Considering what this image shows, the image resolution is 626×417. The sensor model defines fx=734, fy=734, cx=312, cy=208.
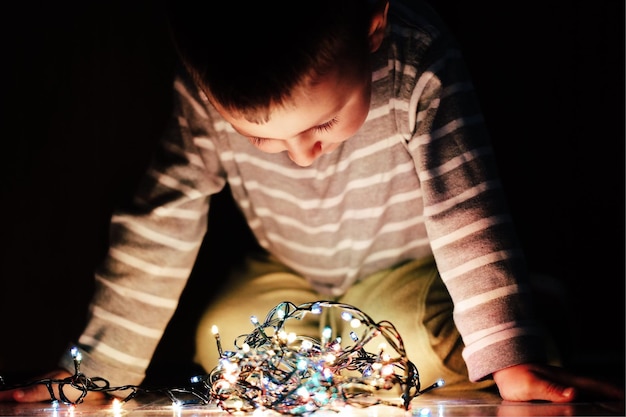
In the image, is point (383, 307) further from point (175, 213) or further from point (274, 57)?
point (274, 57)

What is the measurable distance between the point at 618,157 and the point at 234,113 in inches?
28.9

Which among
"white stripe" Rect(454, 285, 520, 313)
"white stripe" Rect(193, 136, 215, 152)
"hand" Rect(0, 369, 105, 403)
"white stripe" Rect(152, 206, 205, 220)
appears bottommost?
"hand" Rect(0, 369, 105, 403)

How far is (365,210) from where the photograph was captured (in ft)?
3.57

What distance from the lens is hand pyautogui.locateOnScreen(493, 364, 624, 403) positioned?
0.82 meters

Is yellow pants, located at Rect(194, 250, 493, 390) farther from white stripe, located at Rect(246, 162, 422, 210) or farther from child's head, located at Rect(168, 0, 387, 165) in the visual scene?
child's head, located at Rect(168, 0, 387, 165)

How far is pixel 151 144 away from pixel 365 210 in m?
0.44

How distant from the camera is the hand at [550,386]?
818 millimetres

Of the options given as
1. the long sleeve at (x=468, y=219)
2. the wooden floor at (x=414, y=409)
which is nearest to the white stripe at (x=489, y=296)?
the long sleeve at (x=468, y=219)

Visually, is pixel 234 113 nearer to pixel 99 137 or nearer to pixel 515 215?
pixel 99 137

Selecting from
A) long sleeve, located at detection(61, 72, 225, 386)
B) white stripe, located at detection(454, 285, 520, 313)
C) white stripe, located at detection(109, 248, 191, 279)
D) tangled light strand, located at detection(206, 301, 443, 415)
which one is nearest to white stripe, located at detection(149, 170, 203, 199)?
long sleeve, located at detection(61, 72, 225, 386)

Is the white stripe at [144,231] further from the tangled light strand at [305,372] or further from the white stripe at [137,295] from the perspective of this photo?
the tangled light strand at [305,372]

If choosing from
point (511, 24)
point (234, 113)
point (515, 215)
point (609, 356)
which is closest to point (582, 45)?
point (511, 24)

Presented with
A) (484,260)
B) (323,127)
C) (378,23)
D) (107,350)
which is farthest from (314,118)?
(107,350)

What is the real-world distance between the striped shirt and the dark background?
186 millimetres
